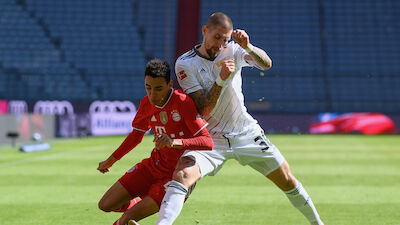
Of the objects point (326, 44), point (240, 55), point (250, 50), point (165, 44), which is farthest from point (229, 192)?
point (326, 44)

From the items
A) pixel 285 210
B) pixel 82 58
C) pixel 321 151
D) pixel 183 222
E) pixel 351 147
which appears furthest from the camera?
pixel 82 58

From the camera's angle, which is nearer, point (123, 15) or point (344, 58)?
point (344, 58)

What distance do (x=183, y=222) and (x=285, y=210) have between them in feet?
4.71

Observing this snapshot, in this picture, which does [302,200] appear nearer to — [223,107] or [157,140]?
[223,107]

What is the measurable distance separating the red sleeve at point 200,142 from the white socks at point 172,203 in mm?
301

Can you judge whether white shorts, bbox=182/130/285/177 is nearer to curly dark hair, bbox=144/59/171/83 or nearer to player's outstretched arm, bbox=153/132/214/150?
player's outstretched arm, bbox=153/132/214/150

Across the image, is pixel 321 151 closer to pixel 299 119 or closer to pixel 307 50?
pixel 299 119

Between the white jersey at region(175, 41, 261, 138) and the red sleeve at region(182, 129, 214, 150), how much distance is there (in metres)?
0.29

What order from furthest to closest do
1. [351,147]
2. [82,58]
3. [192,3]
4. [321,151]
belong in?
[192,3]
[82,58]
[351,147]
[321,151]

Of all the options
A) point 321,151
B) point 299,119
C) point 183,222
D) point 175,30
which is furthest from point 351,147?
point 175,30

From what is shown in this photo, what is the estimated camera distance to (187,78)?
4.84 meters

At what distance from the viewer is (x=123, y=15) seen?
113ft

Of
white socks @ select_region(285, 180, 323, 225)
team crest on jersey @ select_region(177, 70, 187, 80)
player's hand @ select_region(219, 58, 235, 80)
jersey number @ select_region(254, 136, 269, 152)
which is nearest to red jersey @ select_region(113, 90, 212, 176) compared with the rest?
team crest on jersey @ select_region(177, 70, 187, 80)

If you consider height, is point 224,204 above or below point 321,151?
above
